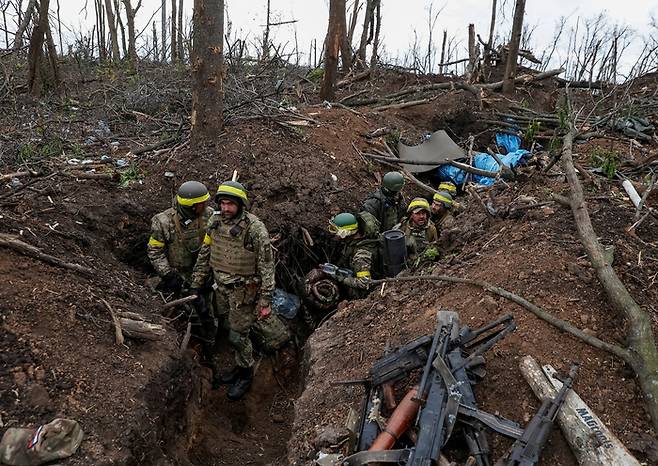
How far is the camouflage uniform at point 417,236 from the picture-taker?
5.90 metres

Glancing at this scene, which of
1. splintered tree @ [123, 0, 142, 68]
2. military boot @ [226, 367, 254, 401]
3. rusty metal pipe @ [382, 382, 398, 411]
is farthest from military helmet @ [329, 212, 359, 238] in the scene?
splintered tree @ [123, 0, 142, 68]

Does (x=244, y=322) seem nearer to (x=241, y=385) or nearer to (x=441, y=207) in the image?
(x=241, y=385)

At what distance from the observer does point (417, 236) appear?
6078 mm

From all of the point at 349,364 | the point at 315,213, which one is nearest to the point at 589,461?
the point at 349,364

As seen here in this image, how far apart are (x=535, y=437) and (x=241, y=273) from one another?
3.54 m

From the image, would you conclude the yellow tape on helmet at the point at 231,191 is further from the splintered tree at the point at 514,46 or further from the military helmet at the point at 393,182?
the splintered tree at the point at 514,46

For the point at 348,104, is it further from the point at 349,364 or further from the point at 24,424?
the point at 24,424

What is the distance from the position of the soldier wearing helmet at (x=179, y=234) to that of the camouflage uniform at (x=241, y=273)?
235 mm

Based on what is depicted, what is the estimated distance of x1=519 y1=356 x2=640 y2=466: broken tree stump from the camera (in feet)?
8.13

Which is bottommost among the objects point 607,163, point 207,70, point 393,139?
point 607,163

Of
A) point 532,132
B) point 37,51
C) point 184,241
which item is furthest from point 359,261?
point 37,51

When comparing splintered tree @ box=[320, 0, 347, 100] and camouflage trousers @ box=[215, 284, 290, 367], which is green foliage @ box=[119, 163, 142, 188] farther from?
splintered tree @ box=[320, 0, 347, 100]

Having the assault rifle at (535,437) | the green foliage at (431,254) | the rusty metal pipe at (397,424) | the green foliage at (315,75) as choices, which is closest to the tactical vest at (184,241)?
the green foliage at (431,254)

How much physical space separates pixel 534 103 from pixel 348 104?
4.27 metres
